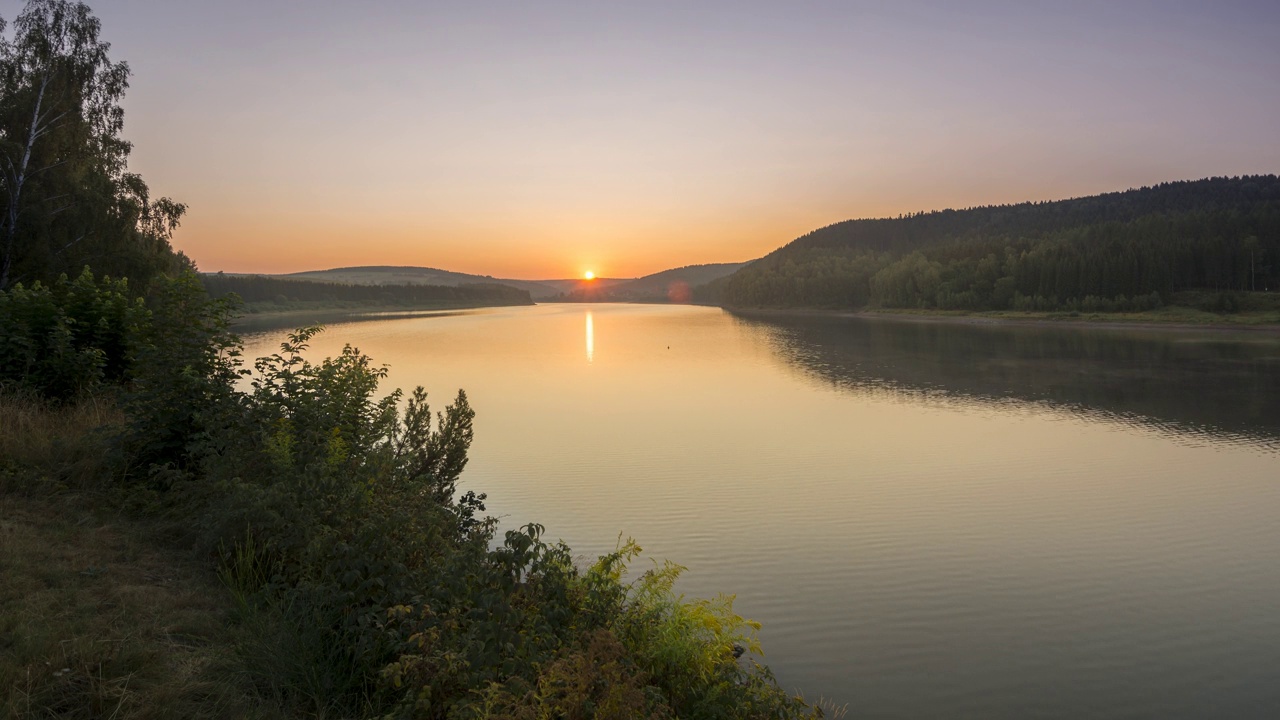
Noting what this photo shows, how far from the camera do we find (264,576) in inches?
278

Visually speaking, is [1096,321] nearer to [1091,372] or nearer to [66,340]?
[1091,372]

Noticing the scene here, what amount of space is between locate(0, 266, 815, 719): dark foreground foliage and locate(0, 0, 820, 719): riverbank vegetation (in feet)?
0.09

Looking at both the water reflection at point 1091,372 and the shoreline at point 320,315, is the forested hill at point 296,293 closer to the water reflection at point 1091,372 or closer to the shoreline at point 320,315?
the shoreline at point 320,315

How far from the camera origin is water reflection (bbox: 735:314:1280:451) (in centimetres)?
2719

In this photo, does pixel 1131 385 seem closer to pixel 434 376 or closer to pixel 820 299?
pixel 434 376

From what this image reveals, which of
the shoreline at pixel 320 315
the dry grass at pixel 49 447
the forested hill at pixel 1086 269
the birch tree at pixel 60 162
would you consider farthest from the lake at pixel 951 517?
the shoreline at pixel 320 315

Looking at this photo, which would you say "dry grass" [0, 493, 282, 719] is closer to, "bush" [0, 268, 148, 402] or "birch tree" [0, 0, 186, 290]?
"bush" [0, 268, 148, 402]

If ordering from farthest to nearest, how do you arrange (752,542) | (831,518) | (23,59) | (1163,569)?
(23,59) → (831,518) → (752,542) → (1163,569)

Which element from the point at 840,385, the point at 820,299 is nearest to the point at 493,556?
the point at 840,385

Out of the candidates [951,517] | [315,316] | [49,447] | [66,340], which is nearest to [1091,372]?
[951,517]

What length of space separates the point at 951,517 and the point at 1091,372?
1264 inches

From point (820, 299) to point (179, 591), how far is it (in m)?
152

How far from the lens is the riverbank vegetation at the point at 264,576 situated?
4.88 metres

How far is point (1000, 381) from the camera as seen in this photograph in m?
37.0
